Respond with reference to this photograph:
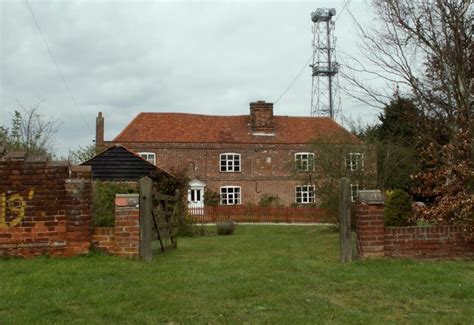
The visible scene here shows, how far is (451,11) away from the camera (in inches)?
413

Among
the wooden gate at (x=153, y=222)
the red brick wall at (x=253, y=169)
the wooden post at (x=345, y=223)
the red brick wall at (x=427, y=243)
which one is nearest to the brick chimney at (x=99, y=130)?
the red brick wall at (x=253, y=169)

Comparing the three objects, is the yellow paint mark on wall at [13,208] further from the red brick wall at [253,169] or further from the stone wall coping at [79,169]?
the red brick wall at [253,169]

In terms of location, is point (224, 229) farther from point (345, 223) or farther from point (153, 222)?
point (345, 223)

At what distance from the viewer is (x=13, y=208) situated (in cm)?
873

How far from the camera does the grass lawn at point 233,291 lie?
539 centimetres

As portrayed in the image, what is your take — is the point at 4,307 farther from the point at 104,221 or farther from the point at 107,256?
the point at 104,221

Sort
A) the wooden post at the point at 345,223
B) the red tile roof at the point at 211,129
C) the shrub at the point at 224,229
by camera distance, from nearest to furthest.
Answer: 1. the wooden post at the point at 345,223
2. the shrub at the point at 224,229
3. the red tile roof at the point at 211,129

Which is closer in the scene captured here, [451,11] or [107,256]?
[107,256]

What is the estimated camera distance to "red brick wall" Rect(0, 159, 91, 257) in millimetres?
8719

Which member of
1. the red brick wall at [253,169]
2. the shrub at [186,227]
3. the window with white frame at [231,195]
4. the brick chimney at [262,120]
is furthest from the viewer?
the brick chimney at [262,120]

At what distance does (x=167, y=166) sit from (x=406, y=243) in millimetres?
31273

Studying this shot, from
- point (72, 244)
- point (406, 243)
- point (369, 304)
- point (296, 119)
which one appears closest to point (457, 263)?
point (406, 243)

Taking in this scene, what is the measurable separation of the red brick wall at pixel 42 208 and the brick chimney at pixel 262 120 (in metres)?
33.3

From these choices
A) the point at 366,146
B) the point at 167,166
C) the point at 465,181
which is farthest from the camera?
the point at 167,166
